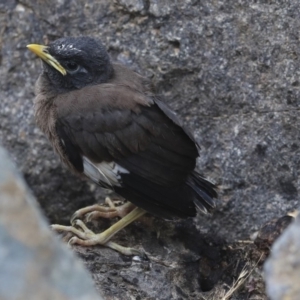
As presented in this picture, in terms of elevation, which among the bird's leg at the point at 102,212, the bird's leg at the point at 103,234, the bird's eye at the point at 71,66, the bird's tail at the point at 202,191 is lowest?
the bird's leg at the point at 102,212

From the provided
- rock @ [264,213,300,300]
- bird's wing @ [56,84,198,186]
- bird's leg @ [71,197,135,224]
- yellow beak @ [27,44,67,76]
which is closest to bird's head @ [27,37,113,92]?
yellow beak @ [27,44,67,76]

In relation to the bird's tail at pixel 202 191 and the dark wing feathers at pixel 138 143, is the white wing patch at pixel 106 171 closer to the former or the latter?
the dark wing feathers at pixel 138 143

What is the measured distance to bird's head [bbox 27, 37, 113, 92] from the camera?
14.8 feet

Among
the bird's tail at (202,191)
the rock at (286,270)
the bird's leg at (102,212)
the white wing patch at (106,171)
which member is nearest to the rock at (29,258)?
the rock at (286,270)

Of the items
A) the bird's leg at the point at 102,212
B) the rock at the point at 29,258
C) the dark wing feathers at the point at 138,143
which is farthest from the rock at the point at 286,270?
the bird's leg at the point at 102,212

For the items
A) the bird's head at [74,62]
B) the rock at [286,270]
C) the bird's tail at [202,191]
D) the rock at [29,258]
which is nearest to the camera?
the rock at [29,258]

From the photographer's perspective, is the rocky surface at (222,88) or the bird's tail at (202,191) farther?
the rocky surface at (222,88)

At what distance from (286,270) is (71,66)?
2.64 metres

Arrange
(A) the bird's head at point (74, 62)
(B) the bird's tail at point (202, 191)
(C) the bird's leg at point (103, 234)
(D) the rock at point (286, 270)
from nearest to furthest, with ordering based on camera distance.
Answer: (D) the rock at point (286, 270) → (C) the bird's leg at point (103, 234) → (B) the bird's tail at point (202, 191) → (A) the bird's head at point (74, 62)

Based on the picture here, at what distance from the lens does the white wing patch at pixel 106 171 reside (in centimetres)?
430

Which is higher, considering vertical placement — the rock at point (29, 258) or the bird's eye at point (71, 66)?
the rock at point (29, 258)

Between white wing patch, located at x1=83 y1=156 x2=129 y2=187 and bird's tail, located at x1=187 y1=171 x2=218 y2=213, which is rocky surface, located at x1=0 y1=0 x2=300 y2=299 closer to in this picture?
bird's tail, located at x1=187 y1=171 x2=218 y2=213

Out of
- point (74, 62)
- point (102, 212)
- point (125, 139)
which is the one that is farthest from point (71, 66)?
point (102, 212)

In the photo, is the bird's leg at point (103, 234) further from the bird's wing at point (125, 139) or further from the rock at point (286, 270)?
the rock at point (286, 270)
